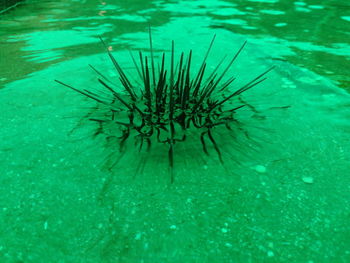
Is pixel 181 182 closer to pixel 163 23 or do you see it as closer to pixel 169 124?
pixel 169 124

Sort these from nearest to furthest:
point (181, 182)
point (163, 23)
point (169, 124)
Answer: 1. point (181, 182)
2. point (169, 124)
3. point (163, 23)

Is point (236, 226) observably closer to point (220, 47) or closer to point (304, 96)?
point (304, 96)

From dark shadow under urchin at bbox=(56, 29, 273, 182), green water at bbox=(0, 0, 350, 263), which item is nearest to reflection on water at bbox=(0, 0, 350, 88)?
green water at bbox=(0, 0, 350, 263)

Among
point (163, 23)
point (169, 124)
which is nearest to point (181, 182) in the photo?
point (169, 124)

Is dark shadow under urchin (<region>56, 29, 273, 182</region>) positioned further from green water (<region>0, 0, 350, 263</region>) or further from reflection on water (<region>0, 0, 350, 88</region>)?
reflection on water (<region>0, 0, 350, 88</region>)

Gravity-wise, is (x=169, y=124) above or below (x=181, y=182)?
above

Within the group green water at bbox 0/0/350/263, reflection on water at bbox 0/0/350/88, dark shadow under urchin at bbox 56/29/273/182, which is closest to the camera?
green water at bbox 0/0/350/263

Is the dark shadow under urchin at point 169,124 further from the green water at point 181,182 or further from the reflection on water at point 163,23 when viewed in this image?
the reflection on water at point 163,23

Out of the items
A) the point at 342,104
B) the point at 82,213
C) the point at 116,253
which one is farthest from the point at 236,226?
the point at 342,104

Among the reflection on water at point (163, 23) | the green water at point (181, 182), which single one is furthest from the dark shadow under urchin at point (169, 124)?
the reflection on water at point (163, 23)
